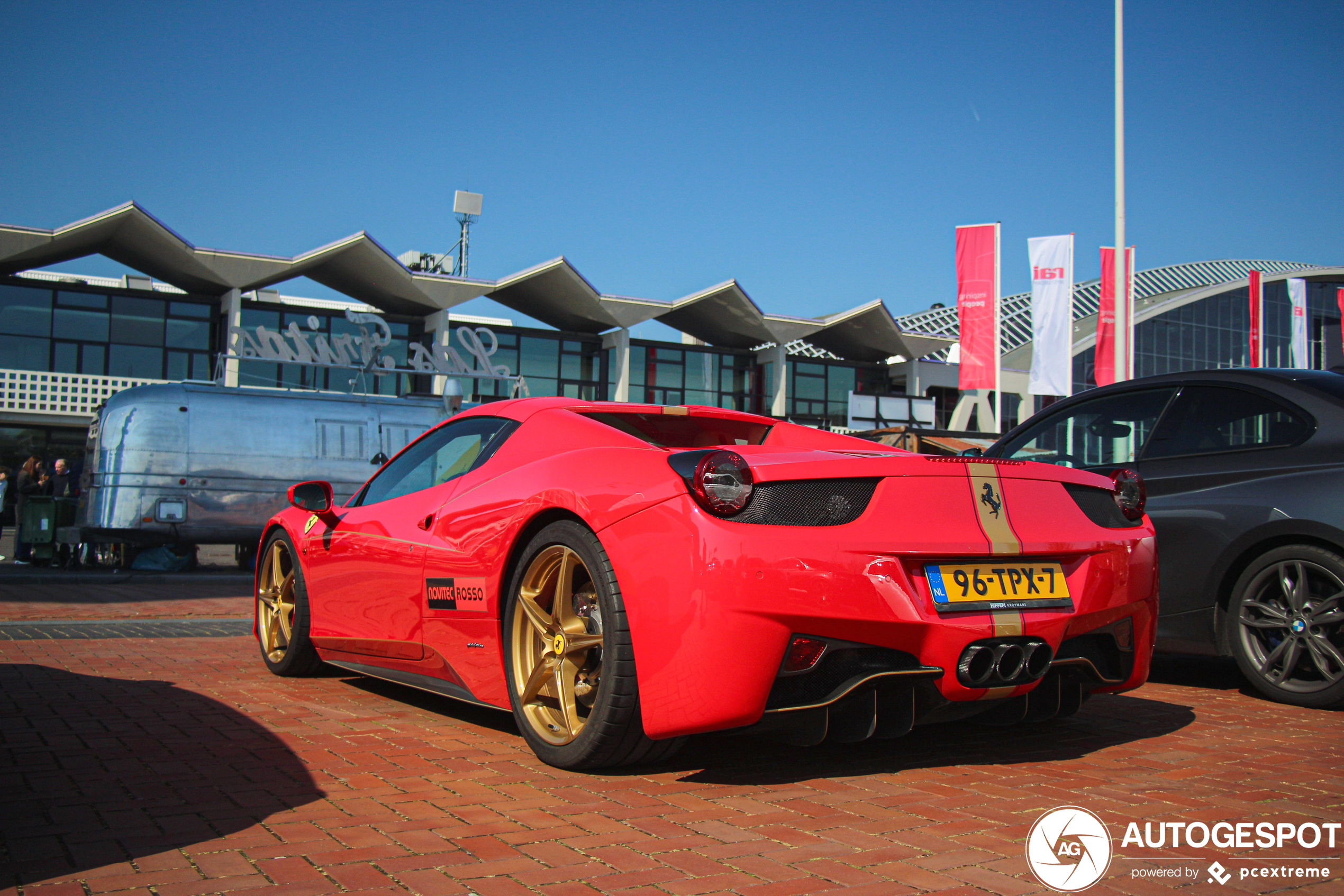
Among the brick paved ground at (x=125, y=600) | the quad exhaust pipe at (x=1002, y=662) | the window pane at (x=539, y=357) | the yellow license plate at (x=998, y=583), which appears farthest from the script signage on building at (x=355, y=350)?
the quad exhaust pipe at (x=1002, y=662)

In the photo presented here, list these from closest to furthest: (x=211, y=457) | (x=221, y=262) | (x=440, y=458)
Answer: (x=440, y=458), (x=211, y=457), (x=221, y=262)

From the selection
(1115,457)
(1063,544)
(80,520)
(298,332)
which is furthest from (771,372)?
(1063,544)

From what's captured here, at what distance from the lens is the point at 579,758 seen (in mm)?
3283

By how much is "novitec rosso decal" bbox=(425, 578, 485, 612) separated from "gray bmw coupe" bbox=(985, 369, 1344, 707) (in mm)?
2188

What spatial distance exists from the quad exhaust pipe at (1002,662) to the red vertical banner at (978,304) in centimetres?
2247

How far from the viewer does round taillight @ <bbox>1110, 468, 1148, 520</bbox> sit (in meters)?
3.75

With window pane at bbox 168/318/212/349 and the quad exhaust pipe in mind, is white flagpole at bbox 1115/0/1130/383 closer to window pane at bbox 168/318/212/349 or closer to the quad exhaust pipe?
the quad exhaust pipe

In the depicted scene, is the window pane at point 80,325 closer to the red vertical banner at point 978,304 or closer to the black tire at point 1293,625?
the red vertical banner at point 978,304

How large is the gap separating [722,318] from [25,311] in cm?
1876

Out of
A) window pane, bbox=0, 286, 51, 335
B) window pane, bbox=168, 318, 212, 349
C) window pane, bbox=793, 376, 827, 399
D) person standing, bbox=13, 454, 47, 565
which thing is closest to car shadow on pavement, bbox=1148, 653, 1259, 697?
person standing, bbox=13, 454, 47, 565

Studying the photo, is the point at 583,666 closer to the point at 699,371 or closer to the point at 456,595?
the point at 456,595

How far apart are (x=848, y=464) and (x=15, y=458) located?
1189 inches

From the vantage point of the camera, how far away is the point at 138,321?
28.3 m

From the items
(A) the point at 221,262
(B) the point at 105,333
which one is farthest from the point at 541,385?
(B) the point at 105,333
